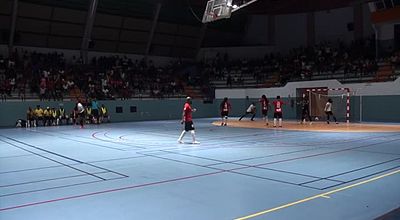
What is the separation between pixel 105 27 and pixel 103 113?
343 inches

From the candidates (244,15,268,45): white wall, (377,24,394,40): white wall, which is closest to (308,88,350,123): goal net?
(377,24,394,40): white wall

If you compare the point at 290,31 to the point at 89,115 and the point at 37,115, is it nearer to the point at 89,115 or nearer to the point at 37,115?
the point at 89,115

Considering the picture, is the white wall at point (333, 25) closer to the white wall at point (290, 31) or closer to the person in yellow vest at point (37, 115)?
the white wall at point (290, 31)

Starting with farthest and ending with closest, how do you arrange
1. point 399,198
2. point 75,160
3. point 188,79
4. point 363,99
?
point 188,79, point 363,99, point 75,160, point 399,198

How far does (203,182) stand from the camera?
27.6 feet

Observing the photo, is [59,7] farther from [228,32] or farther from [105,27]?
[228,32]

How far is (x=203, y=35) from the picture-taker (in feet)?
137

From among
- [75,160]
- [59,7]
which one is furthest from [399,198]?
[59,7]

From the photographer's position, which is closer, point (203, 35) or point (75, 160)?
point (75, 160)

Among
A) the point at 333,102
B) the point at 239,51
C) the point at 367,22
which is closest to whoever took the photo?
the point at 333,102

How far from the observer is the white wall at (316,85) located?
92.2 feet

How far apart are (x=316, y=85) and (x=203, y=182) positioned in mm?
25209

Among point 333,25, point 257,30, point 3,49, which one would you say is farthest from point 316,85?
point 3,49

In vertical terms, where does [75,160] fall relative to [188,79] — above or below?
below
